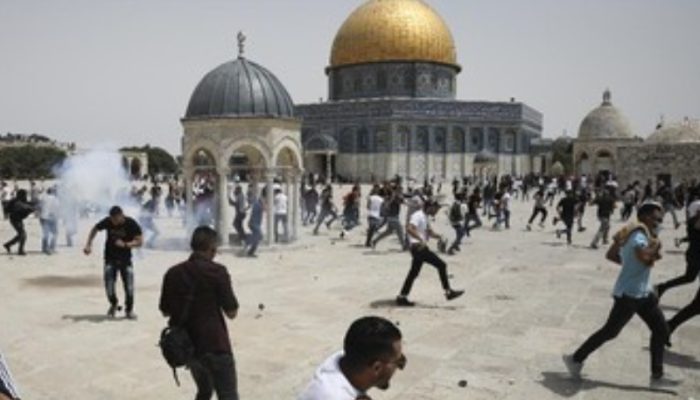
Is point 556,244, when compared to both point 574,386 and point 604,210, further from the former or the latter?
point 574,386

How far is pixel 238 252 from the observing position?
1591cm

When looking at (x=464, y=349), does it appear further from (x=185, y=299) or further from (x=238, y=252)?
(x=238, y=252)

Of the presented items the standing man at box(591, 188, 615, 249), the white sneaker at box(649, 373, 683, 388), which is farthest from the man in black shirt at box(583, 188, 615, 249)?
the white sneaker at box(649, 373, 683, 388)

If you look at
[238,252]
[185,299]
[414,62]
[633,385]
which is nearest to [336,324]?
[633,385]

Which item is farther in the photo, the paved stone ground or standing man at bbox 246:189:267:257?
standing man at bbox 246:189:267:257

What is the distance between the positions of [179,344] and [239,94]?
13.0m

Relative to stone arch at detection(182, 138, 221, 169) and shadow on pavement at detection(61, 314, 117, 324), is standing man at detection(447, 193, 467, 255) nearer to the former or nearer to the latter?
stone arch at detection(182, 138, 221, 169)

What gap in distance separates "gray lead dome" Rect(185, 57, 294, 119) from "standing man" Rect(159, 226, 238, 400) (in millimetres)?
12328

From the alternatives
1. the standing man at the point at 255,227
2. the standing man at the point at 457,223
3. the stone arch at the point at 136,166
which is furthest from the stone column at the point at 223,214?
the stone arch at the point at 136,166

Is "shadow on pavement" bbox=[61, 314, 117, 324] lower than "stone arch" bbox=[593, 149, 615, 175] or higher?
lower

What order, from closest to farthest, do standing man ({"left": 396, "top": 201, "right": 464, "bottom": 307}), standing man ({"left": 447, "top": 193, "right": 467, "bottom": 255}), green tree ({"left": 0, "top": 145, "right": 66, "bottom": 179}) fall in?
standing man ({"left": 396, "top": 201, "right": 464, "bottom": 307}), standing man ({"left": 447, "top": 193, "right": 467, "bottom": 255}), green tree ({"left": 0, "top": 145, "right": 66, "bottom": 179})

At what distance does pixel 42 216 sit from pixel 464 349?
11.9 m

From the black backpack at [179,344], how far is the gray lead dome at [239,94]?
12504mm

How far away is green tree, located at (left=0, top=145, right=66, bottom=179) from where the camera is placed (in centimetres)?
7894
